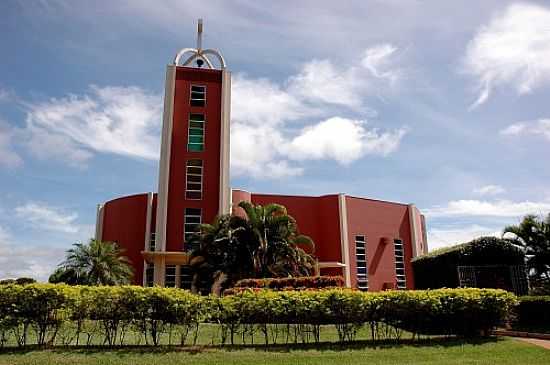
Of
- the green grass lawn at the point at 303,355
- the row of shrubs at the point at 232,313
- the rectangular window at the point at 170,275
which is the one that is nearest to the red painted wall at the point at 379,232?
the rectangular window at the point at 170,275

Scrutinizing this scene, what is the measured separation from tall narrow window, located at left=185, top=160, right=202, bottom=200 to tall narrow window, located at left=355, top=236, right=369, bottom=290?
10.4 meters

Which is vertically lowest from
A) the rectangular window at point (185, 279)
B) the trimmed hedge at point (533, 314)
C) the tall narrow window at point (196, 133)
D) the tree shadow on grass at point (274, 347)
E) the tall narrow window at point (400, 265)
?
the tree shadow on grass at point (274, 347)

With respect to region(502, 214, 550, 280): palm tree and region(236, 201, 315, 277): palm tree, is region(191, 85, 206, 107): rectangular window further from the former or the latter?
region(502, 214, 550, 280): palm tree

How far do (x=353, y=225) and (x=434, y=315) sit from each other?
18.2 m

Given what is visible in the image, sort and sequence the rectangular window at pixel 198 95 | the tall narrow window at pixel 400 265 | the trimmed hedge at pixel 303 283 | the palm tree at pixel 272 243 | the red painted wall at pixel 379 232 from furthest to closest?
the tall narrow window at pixel 400 265 < the red painted wall at pixel 379 232 < the rectangular window at pixel 198 95 < the palm tree at pixel 272 243 < the trimmed hedge at pixel 303 283

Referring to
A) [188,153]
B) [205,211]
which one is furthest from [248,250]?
[188,153]

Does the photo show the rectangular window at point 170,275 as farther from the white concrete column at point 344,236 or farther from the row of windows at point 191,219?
the white concrete column at point 344,236

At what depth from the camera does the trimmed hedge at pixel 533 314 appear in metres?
13.5

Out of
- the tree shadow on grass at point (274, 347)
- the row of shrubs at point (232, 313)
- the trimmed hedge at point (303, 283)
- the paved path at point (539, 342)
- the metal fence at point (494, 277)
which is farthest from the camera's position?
the metal fence at point (494, 277)

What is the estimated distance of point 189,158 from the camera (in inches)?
1024

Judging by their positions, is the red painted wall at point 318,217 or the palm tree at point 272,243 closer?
the palm tree at point 272,243

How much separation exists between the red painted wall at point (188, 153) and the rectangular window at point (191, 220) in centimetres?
19

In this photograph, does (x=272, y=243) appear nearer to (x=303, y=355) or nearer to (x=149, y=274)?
(x=149, y=274)

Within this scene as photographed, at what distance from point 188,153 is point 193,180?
151 cm
